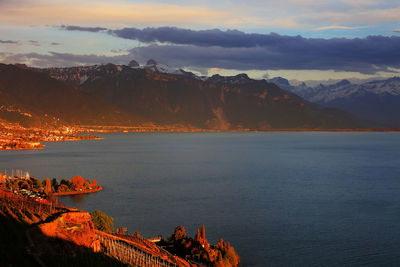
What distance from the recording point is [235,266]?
42438 millimetres

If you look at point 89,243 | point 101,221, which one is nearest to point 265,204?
point 101,221

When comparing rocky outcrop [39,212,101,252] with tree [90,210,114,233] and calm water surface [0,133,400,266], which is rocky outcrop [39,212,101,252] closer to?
tree [90,210,114,233]

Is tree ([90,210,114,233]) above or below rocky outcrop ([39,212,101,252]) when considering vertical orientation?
below

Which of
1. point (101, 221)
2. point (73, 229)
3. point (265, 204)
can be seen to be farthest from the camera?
point (265, 204)

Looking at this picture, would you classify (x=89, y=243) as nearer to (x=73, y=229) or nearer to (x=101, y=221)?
(x=73, y=229)

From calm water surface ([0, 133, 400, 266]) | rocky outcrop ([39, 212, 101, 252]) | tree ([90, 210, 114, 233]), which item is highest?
rocky outcrop ([39, 212, 101, 252])

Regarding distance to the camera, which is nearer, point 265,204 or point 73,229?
point 73,229

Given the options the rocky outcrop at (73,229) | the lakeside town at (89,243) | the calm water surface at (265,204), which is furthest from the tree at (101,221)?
the rocky outcrop at (73,229)

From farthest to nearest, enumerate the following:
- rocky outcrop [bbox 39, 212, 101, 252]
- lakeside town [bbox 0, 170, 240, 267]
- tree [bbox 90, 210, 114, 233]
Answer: tree [bbox 90, 210, 114, 233] < rocky outcrop [bbox 39, 212, 101, 252] < lakeside town [bbox 0, 170, 240, 267]

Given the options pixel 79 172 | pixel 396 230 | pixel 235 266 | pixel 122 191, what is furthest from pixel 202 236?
pixel 79 172

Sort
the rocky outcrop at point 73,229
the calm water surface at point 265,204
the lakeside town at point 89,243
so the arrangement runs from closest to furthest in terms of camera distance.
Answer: the lakeside town at point 89,243 → the rocky outcrop at point 73,229 → the calm water surface at point 265,204

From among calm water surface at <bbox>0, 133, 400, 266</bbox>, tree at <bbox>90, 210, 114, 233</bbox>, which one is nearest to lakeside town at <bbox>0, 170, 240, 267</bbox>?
tree at <bbox>90, 210, 114, 233</bbox>

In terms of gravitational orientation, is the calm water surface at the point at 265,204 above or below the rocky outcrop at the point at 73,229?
below

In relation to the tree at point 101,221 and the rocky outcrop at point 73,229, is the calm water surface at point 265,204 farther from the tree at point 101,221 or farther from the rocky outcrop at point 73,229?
the rocky outcrop at point 73,229
